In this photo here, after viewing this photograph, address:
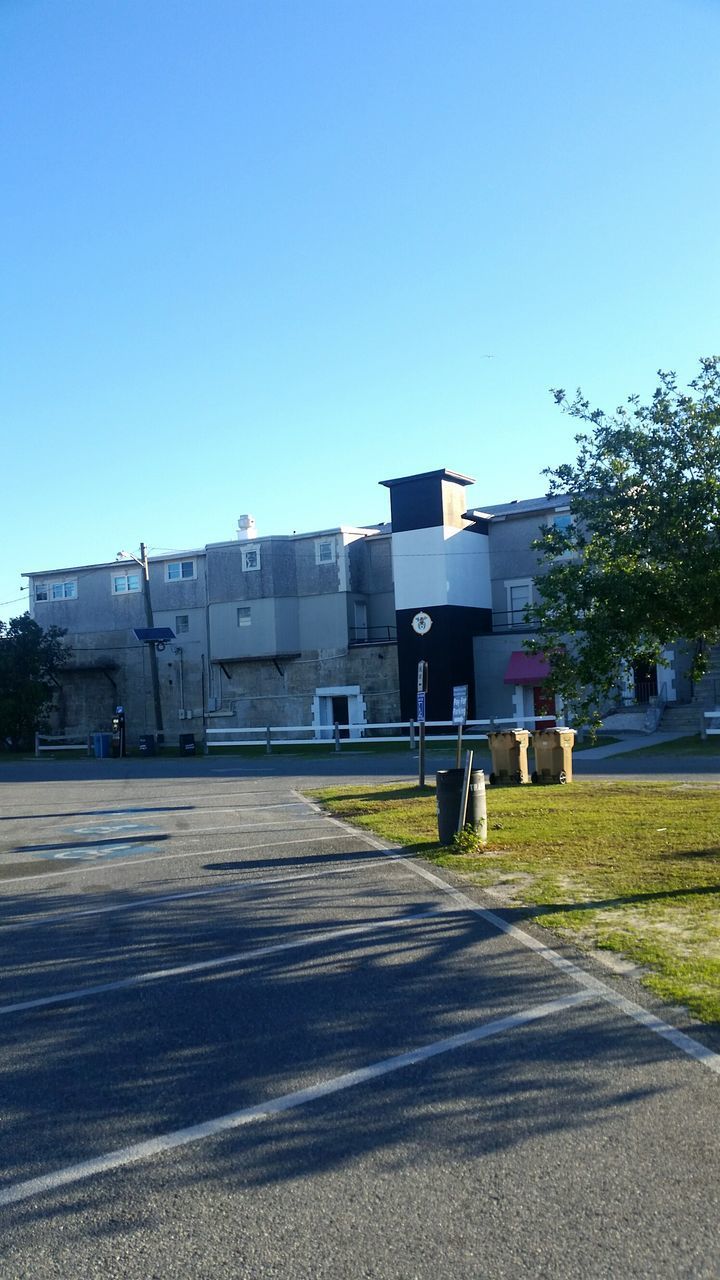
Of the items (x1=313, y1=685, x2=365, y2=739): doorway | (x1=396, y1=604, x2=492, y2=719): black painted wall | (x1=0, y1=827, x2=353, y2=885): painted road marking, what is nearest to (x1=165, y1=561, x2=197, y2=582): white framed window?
(x1=313, y1=685, x2=365, y2=739): doorway

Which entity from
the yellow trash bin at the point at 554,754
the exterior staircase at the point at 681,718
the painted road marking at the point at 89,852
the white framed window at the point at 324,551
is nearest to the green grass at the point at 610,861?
the yellow trash bin at the point at 554,754

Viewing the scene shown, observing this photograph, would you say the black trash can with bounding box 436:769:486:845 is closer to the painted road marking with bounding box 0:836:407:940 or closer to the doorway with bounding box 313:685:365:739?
the painted road marking with bounding box 0:836:407:940

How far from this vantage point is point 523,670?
141 ft

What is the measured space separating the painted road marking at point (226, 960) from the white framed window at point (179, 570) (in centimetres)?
4320

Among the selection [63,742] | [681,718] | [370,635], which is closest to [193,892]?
[681,718]

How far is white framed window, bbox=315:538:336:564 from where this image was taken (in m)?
48.1

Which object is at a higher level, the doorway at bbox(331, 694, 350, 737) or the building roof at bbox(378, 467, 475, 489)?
the building roof at bbox(378, 467, 475, 489)

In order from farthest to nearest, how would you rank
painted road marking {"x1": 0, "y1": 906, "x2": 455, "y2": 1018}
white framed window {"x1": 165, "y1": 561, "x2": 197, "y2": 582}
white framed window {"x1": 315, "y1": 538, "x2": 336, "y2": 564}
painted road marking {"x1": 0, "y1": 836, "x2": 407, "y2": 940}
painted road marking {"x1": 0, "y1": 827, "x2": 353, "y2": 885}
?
1. white framed window {"x1": 165, "y1": 561, "x2": 197, "y2": 582}
2. white framed window {"x1": 315, "y1": 538, "x2": 336, "y2": 564}
3. painted road marking {"x1": 0, "y1": 827, "x2": 353, "y2": 885}
4. painted road marking {"x1": 0, "y1": 836, "x2": 407, "y2": 940}
5. painted road marking {"x1": 0, "y1": 906, "x2": 455, "y2": 1018}

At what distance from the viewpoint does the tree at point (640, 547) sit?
38.4 feet

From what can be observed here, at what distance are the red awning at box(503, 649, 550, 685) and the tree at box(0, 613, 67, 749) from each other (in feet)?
68.5

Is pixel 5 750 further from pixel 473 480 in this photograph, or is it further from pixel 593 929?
pixel 593 929

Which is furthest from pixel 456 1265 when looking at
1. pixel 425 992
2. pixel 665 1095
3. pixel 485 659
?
pixel 485 659

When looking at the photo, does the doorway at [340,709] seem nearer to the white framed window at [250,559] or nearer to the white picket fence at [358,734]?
the white picket fence at [358,734]

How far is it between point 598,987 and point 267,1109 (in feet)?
8.78
